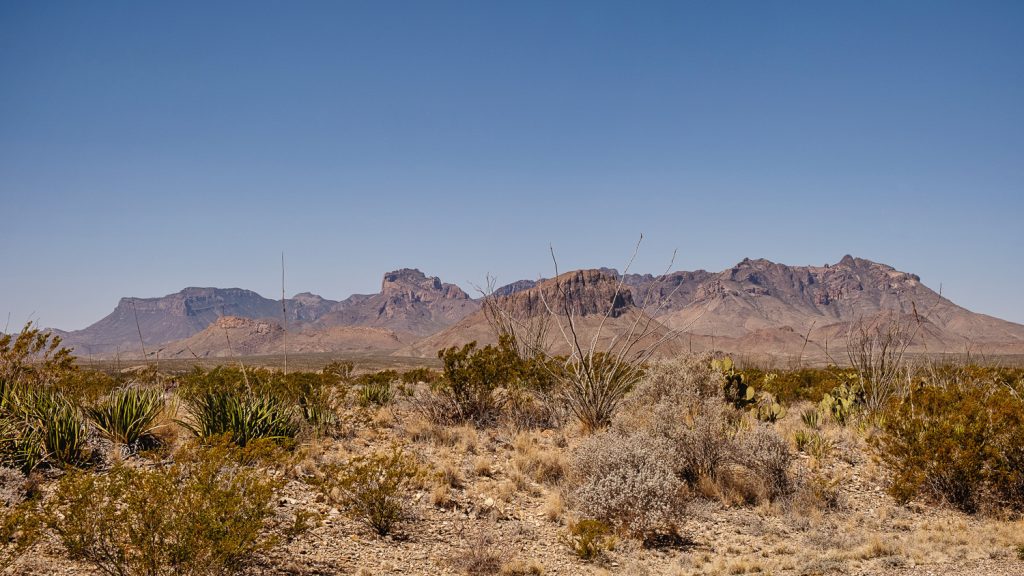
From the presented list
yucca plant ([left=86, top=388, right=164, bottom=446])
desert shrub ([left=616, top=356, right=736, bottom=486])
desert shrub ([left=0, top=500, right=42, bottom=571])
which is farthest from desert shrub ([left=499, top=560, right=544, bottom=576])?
yucca plant ([left=86, top=388, right=164, bottom=446])

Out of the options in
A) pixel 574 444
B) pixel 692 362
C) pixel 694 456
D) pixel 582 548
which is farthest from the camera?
pixel 692 362

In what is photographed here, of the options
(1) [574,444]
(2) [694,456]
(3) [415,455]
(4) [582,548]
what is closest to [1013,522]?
(2) [694,456]

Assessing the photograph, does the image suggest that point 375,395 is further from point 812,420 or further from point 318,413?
point 812,420

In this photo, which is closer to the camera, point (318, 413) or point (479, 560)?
point (479, 560)

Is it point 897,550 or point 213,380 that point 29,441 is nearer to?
point 213,380

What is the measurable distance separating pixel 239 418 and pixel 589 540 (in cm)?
587

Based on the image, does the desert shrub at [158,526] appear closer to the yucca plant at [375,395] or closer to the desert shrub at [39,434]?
the desert shrub at [39,434]

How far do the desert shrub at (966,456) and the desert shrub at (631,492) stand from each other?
333 centimetres

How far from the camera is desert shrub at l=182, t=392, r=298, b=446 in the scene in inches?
365

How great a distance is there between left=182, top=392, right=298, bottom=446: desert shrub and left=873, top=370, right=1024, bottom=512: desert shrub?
9.33m

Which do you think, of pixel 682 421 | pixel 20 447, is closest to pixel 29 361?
pixel 20 447

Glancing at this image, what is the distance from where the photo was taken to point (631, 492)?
746 cm

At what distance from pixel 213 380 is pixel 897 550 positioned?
1068 centimetres

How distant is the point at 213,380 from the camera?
10734mm
